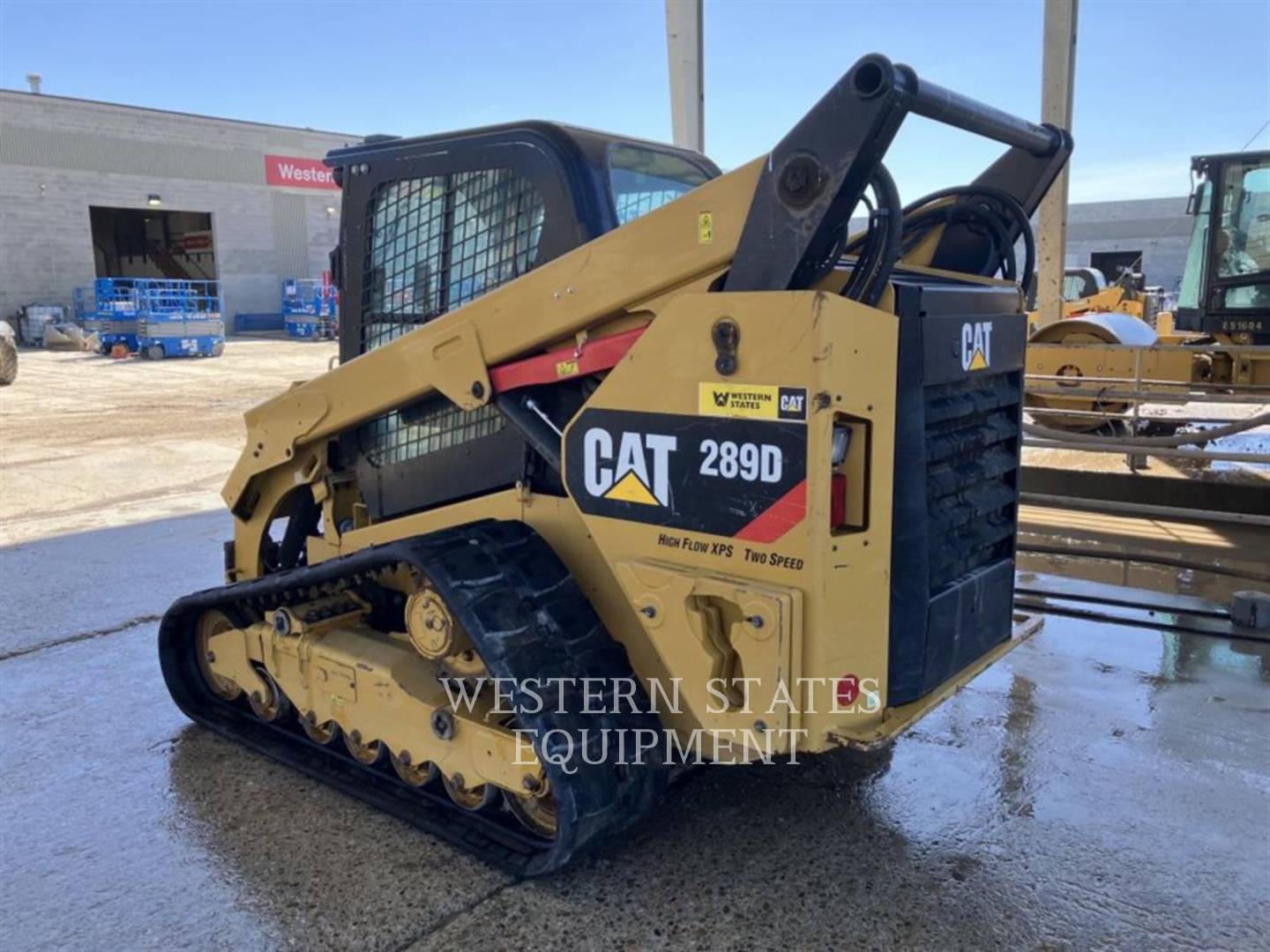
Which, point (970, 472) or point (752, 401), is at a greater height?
point (752, 401)

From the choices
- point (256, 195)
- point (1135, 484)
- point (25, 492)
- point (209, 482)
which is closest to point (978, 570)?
point (1135, 484)

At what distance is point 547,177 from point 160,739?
273cm

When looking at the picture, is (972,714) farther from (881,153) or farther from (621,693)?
(881,153)

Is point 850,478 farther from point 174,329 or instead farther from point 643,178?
point 174,329

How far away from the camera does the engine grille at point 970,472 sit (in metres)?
2.96

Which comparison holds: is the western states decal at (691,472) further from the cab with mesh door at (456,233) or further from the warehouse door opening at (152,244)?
the warehouse door opening at (152,244)

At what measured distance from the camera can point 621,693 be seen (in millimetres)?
2961

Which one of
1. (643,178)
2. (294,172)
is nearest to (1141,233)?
(294,172)

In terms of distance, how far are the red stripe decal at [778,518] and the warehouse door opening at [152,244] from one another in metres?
38.8

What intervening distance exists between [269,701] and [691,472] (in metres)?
2.21

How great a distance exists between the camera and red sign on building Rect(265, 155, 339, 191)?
120ft

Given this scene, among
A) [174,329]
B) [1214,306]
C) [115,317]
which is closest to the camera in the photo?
[1214,306]

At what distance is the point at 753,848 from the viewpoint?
3221 mm

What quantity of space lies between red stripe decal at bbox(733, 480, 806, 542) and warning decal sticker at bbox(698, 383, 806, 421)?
18cm
